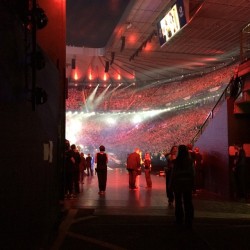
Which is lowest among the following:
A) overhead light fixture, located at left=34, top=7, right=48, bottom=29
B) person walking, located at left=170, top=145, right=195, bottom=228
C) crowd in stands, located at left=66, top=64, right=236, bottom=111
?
person walking, located at left=170, top=145, right=195, bottom=228

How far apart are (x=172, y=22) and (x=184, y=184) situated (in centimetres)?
756

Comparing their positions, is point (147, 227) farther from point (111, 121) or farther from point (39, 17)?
point (111, 121)

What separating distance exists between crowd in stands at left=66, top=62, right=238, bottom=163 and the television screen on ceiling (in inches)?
A: 648

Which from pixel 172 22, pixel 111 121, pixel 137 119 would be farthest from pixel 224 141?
pixel 111 121

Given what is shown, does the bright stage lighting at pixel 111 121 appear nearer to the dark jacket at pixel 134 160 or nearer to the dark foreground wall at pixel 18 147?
the dark jacket at pixel 134 160

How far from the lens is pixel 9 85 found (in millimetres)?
3627

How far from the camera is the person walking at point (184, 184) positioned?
7.29 metres

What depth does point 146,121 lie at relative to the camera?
1496 inches

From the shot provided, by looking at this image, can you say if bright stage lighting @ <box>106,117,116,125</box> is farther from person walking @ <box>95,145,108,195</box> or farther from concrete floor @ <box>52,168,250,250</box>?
concrete floor @ <box>52,168,250,250</box>

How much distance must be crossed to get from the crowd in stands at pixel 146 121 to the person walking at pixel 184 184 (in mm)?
23557

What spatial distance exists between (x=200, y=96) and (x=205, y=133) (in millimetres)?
17882

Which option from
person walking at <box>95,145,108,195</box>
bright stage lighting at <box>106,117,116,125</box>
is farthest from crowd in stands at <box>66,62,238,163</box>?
person walking at <box>95,145,108,195</box>

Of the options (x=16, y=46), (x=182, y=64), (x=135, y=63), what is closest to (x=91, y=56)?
(x=135, y=63)

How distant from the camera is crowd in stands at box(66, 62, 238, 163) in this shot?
32.3 meters
